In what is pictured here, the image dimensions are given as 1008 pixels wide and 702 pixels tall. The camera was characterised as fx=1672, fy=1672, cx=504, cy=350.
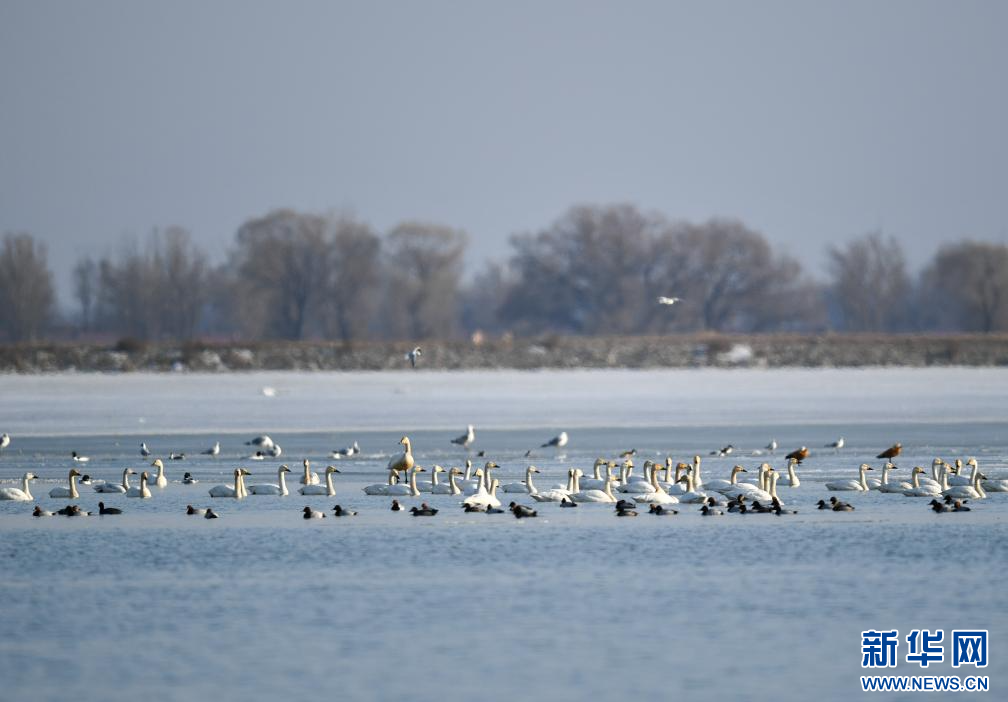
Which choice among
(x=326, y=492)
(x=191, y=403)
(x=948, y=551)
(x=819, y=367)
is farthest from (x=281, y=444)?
(x=819, y=367)

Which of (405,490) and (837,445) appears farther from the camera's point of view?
(837,445)

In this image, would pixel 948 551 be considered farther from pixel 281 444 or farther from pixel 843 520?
pixel 281 444

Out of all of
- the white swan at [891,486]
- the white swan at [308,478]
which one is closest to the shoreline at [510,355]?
the white swan at [308,478]

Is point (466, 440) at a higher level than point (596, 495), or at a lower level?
higher

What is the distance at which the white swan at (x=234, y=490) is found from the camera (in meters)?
20.7

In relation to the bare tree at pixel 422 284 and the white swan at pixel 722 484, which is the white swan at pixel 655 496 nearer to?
the white swan at pixel 722 484

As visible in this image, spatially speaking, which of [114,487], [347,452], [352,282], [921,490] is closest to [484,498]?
[114,487]

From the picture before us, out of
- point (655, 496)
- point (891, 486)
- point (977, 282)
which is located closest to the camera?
point (655, 496)

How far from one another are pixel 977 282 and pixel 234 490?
82.8m

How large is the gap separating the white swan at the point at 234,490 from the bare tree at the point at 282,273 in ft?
258

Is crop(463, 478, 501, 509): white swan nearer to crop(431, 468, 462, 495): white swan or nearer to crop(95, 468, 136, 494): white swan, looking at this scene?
crop(431, 468, 462, 495): white swan

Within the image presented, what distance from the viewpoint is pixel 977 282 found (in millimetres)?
97438

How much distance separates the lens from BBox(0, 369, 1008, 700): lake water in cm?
1095

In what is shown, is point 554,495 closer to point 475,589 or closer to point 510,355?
point 475,589
